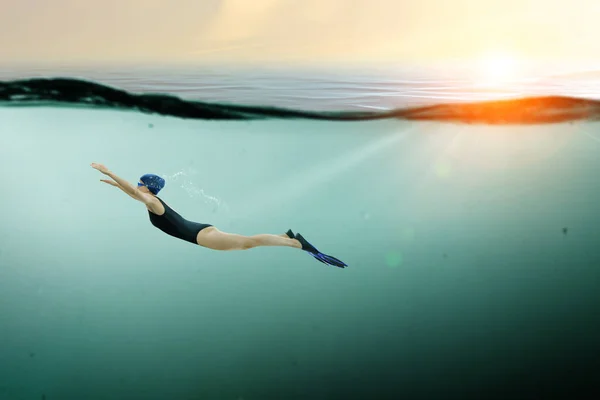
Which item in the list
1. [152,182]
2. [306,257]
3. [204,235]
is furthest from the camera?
[306,257]

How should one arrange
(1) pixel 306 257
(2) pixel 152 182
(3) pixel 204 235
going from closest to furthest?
(2) pixel 152 182 → (3) pixel 204 235 → (1) pixel 306 257

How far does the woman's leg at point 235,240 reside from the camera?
4.25 metres

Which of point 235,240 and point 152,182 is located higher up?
point 152,182

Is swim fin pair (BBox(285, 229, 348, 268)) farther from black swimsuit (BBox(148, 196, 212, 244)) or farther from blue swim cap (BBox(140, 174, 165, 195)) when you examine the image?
blue swim cap (BBox(140, 174, 165, 195))

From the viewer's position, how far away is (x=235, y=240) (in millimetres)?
4273

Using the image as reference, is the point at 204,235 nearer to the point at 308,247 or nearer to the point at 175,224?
the point at 175,224

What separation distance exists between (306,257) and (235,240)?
5105 millimetres

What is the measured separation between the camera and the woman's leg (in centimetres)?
425

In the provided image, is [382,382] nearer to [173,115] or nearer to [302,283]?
[302,283]

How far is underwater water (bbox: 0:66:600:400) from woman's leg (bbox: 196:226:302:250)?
11.1 ft


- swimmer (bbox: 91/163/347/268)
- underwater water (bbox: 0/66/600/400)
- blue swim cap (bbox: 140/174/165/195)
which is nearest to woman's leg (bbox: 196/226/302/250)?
swimmer (bbox: 91/163/347/268)

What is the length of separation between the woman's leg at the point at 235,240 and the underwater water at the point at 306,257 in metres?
3.39

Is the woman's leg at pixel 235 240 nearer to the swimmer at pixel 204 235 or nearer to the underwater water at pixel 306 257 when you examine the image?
the swimmer at pixel 204 235

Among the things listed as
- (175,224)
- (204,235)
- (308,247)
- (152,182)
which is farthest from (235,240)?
(152,182)
